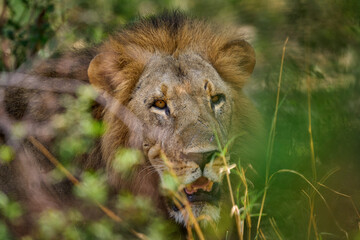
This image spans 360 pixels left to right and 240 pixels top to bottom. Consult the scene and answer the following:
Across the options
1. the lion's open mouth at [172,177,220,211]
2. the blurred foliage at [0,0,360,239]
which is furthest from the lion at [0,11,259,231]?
the blurred foliage at [0,0,360,239]

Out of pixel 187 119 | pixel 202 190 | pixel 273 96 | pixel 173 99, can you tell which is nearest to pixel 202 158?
pixel 202 190

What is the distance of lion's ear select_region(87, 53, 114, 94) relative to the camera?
4.20 m

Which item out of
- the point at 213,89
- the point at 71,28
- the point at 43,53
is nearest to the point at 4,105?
the point at 43,53

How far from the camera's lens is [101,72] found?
14.0ft

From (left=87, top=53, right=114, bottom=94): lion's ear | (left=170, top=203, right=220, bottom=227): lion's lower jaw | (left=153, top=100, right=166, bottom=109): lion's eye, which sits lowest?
(left=170, top=203, right=220, bottom=227): lion's lower jaw

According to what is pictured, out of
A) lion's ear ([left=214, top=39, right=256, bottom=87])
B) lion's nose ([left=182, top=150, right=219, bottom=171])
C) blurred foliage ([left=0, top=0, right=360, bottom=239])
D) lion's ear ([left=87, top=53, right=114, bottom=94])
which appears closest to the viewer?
lion's nose ([left=182, top=150, right=219, bottom=171])

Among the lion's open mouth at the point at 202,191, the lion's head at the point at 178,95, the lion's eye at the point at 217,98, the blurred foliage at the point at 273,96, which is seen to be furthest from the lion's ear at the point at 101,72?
the lion's open mouth at the point at 202,191

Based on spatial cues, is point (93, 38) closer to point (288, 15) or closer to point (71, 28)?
point (71, 28)

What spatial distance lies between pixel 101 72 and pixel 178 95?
66 centimetres

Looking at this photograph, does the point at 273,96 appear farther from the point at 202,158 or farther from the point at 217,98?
the point at 202,158

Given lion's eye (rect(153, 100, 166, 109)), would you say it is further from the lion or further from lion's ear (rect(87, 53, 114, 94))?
lion's ear (rect(87, 53, 114, 94))

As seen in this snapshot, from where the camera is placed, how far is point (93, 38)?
20.5ft

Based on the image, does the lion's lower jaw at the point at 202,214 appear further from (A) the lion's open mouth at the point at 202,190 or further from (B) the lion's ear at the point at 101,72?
(B) the lion's ear at the point at 101,72

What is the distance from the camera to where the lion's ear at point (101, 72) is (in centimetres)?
420
